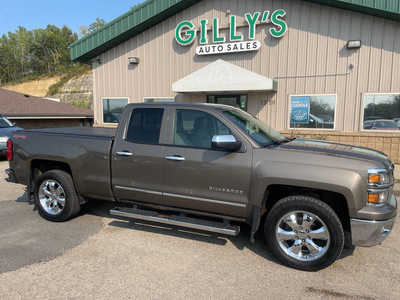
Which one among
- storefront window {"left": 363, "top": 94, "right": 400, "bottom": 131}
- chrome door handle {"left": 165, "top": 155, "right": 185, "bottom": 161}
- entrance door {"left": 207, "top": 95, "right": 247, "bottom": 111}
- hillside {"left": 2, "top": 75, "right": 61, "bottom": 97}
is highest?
hillside {"left": 2, "top": 75, "right": 61, "bottom": 97}

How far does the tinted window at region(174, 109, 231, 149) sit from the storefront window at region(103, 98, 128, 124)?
10.0 m

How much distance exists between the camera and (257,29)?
1084 cm

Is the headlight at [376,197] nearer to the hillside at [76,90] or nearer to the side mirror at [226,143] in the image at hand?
the side mirror at [226,143]

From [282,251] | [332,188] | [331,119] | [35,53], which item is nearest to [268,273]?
[282,251]

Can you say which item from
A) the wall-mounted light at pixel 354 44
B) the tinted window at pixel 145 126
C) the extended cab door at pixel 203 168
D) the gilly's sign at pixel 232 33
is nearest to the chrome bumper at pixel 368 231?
the extended cab door at pixel 203 168

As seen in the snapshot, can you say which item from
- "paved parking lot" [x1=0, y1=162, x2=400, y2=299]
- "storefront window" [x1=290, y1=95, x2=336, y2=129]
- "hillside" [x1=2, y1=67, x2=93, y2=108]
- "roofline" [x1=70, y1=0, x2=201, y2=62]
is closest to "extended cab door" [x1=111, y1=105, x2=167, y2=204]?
"paved parking lot" [x1=0, y1=162, x2=400, y2=299]

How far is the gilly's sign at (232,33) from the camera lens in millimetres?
10484

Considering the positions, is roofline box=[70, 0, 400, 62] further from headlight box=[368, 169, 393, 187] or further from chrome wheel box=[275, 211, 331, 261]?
chrome wheel box=[275, 211, 331, 261]

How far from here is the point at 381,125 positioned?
32.0 ft

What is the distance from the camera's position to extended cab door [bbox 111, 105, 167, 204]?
3969 millimetres

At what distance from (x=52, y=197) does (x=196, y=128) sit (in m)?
2.71

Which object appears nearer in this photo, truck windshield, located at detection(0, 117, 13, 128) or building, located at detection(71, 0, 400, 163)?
building, located at detection(71, 0, 400, 163)

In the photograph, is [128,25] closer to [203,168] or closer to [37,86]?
[203,168]

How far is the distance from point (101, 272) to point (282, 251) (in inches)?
83.4
